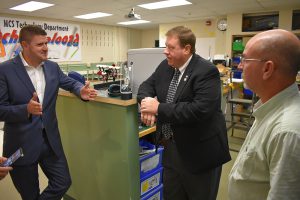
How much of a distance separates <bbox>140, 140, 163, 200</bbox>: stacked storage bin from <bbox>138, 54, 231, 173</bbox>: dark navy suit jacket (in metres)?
0.54

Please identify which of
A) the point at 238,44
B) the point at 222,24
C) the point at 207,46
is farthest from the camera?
the point at 207,46

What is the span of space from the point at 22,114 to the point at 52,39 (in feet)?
23.6

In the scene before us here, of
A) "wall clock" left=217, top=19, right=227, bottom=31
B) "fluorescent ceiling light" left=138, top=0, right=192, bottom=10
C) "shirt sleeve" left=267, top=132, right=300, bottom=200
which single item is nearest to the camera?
"shirt sleeve" left=267, top=132, right=300, bottom=200

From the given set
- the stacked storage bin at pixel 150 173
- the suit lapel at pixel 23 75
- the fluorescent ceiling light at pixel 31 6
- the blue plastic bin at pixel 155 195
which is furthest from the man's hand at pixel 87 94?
the fluorescent ceiling light at pixel 31 6

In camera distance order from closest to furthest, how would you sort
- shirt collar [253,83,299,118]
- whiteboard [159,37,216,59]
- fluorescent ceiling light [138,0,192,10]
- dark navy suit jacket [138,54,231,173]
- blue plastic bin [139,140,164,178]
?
shirt collar [253,83,299,118], dark navy suit jacket [138,54,231,173], blue plastic bin [139,140,164,178], fluorescent ceiling light [138,0,192,10], whiteboard [159,37,216,59]

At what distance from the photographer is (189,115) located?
1271 millimetres

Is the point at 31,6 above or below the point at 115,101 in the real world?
above

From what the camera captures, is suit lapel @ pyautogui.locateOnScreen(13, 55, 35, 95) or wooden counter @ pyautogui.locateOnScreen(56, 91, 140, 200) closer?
suit lapel @ pyautogui.locateOnScreen(13, 55, 35, 95)

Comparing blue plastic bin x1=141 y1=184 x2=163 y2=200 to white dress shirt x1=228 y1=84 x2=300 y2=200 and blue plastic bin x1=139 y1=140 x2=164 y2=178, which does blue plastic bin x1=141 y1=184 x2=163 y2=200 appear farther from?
white dress shirt x1=228 y1=84 x2=300 y2=200

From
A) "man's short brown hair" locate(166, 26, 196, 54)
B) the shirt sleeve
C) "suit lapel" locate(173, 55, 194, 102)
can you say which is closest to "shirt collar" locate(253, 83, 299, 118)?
the shirt sleeve

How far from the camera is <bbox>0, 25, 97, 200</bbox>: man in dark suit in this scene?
1.50m

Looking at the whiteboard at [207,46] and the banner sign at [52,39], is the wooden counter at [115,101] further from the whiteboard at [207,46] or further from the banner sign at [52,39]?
the whiteboard at [207,46]

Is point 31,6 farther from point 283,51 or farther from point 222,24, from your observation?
point 283,51

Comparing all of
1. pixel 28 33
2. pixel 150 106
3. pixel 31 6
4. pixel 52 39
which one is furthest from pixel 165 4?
pixel 150 106
